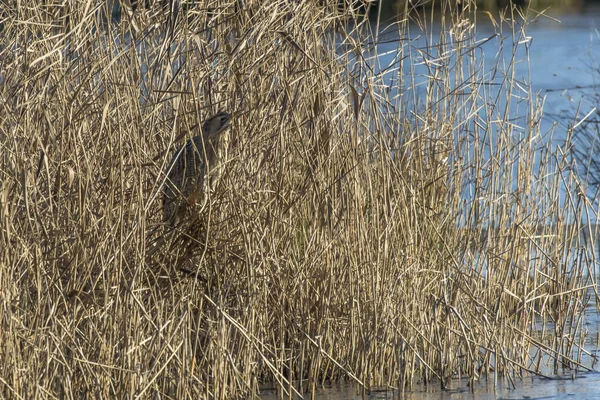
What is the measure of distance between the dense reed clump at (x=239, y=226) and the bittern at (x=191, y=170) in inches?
2.4

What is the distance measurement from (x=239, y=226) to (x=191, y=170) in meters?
0.28

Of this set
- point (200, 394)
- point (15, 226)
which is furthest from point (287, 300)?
point (15, 226)

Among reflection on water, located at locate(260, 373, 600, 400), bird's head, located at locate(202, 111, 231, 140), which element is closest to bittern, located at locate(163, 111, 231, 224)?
bird's head, located at locate(202, 111, 231, 140)

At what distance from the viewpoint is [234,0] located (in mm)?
3857

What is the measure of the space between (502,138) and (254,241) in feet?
4.59

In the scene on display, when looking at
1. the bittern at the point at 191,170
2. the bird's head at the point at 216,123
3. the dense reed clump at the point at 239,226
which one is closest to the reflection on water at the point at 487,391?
the dense reed clump at the point at 239,226

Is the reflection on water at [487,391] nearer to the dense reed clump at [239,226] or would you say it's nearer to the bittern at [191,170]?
the dense reed clump at [239,226]

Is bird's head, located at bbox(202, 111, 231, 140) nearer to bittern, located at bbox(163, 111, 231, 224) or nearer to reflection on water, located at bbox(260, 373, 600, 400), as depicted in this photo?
bittern, located at bbox(163, 111, 231, 224)

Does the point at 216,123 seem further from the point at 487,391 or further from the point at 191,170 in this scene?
the point at 487,391

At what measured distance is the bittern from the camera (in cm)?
365

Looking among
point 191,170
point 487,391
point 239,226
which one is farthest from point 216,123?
point 487,391

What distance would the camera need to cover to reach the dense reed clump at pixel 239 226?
3.29m

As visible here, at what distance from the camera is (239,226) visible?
12.7ft

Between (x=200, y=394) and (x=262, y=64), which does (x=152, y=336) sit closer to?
(x=200, y=394)
